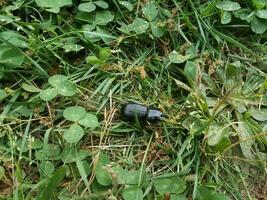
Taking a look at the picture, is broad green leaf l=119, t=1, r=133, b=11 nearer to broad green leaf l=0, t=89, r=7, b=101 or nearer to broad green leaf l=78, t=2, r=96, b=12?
broad green leaf l=78, t=2, r=96, b=12

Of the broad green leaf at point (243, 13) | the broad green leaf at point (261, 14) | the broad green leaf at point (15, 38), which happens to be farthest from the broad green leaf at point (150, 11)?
the broad green leaf at point (15, 38)

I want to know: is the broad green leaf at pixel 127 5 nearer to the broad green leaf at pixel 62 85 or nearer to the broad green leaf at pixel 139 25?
the broad green leaf at pixel 139 25

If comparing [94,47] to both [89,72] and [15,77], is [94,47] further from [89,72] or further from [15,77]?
[15,77]

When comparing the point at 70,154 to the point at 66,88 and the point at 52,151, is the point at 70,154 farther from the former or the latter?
the point at 66,88

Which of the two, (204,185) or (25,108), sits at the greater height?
(25,108)

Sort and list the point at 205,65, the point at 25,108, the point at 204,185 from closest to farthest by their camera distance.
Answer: the point at 204,185, the point at 25,108, the point at 205,65

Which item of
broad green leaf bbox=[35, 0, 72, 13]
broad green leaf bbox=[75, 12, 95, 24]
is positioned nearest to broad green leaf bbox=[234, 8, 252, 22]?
broad green leaf bbox=[75, 12, 95, 24]

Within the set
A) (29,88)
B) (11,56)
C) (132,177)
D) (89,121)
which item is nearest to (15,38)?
(11,56)

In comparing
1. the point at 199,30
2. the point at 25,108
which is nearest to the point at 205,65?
the point at 199,30
